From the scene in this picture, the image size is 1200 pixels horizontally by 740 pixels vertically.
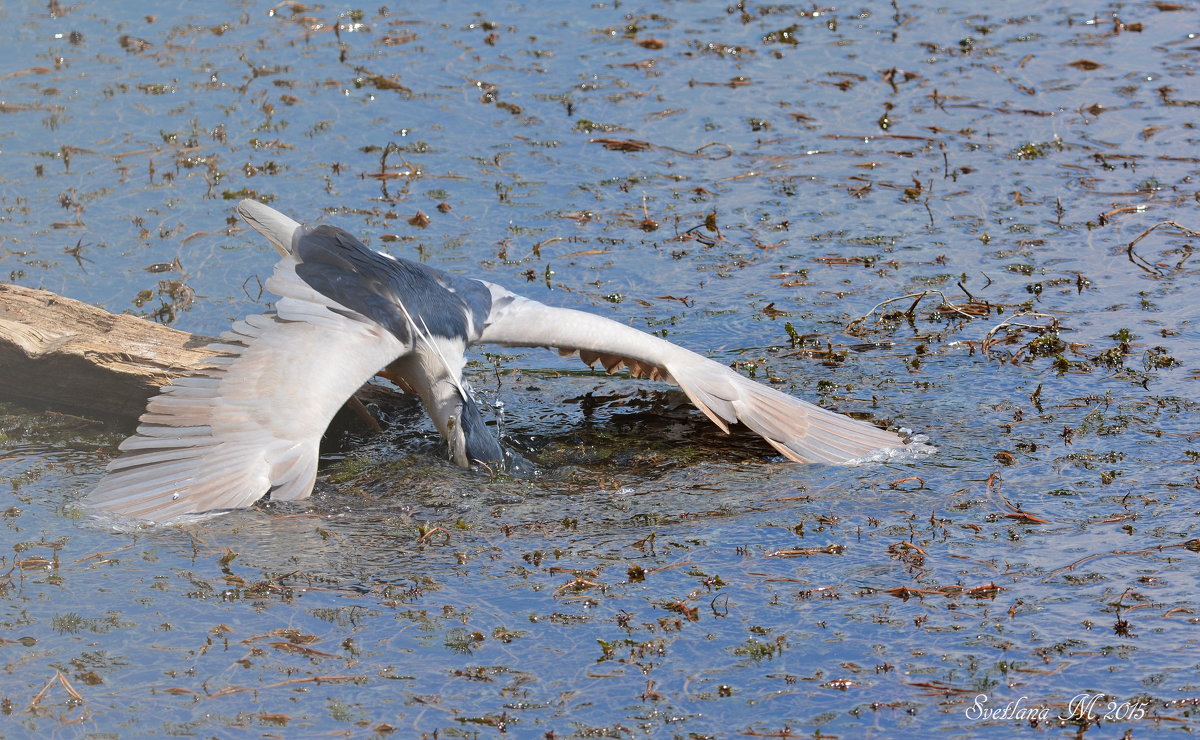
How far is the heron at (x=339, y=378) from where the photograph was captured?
232 inches

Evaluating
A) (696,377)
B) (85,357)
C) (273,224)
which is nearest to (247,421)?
(85,357)

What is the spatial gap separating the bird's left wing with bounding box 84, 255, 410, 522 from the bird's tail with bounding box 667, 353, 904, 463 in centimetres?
163

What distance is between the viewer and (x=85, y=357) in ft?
22.1

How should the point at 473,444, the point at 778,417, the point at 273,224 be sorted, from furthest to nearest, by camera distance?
the point at 273,224 → the point at 778,417 → the point at 473,444

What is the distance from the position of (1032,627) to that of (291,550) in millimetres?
3023

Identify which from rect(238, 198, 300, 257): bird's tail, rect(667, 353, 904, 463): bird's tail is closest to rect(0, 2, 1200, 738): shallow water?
rect(667, 353, 904, 463): bird's tail

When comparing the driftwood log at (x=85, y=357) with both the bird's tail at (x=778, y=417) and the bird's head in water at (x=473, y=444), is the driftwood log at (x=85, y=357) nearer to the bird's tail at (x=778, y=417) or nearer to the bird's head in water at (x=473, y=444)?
the bird's head in water at (x=473, y=444)

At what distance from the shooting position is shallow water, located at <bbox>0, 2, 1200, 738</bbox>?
4.76m

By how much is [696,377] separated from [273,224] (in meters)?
2.41
